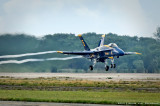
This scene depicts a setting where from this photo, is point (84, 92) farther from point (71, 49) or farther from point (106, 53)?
point (71, 49)

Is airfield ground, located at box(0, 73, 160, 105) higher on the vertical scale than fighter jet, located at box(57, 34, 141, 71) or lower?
lower

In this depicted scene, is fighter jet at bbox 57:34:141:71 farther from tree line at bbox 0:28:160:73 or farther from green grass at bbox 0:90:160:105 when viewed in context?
green grass at bbox 0:90:160:105

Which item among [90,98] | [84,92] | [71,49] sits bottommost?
[90,98]

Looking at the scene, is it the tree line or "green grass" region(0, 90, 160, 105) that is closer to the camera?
"green grass" region(0, 90, 160, 105)

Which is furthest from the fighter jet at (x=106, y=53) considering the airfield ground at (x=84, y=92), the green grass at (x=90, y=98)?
the green grass at (x=90, y=98)

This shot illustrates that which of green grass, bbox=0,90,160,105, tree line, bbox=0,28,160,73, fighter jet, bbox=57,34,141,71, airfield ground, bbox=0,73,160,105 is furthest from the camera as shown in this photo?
tree line, bbox=0,28,160,73

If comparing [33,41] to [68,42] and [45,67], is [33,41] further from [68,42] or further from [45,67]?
[68,42]

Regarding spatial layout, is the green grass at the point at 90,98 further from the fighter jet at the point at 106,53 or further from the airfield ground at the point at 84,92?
the fighter jet at the point at 106,53

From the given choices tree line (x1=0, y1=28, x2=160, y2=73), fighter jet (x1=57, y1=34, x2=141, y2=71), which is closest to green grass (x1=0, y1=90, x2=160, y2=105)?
fighter jet (x1=57, y1=34, x2=141, y2=71)

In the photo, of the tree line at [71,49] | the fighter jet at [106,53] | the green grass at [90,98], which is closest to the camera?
the green grass at [90,98]

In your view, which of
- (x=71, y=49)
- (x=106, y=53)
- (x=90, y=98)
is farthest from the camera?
Result: (x=71, y=49)

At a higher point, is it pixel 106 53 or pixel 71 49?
pixel 71 49

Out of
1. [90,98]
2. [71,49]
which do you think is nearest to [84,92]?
[90,98]

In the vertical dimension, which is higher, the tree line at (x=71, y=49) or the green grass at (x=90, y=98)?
the tree line at (x=71, y=49)
